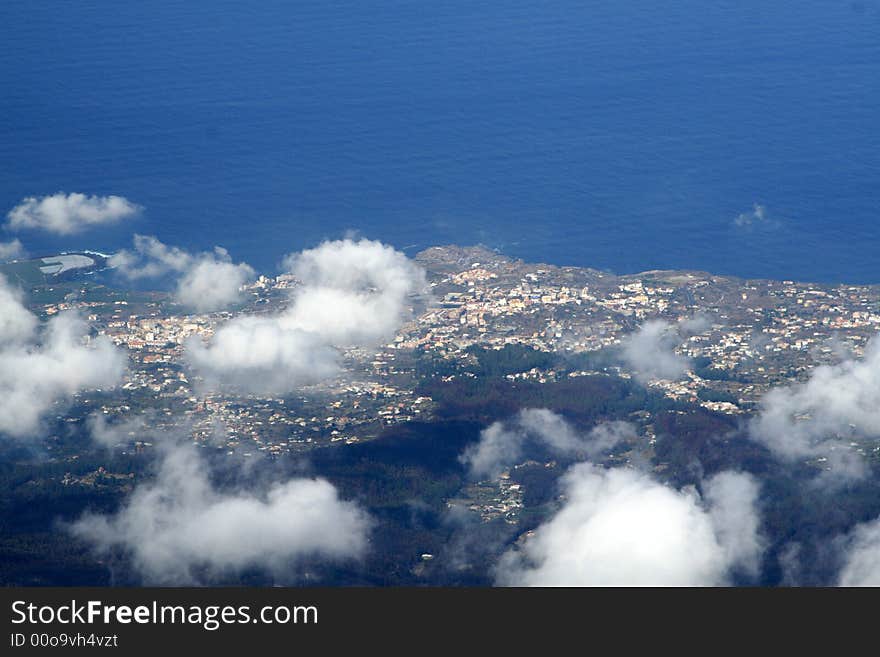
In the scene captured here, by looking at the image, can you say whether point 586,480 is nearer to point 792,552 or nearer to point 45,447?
point 792,552

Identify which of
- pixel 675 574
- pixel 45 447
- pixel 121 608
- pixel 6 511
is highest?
pixel 45 447

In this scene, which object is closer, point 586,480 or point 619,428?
point 586,480

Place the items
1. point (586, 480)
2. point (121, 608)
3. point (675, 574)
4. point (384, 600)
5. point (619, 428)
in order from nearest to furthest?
point (121, 608) < point (384, 600) < point (675, 574) < point (586, 480) < point (619, 428)

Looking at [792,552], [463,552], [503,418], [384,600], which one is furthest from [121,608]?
[503,418]

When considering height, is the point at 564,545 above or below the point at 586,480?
below

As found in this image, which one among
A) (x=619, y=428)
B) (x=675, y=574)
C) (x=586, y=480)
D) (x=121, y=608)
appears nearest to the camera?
(x=121, y=608)

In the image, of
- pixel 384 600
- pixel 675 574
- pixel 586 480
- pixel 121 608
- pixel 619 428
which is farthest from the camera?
pixel 619 428

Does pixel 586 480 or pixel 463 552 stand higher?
pixel 586 480

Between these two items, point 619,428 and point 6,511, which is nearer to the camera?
point 6,511

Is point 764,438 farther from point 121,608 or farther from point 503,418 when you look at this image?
point 121,608
